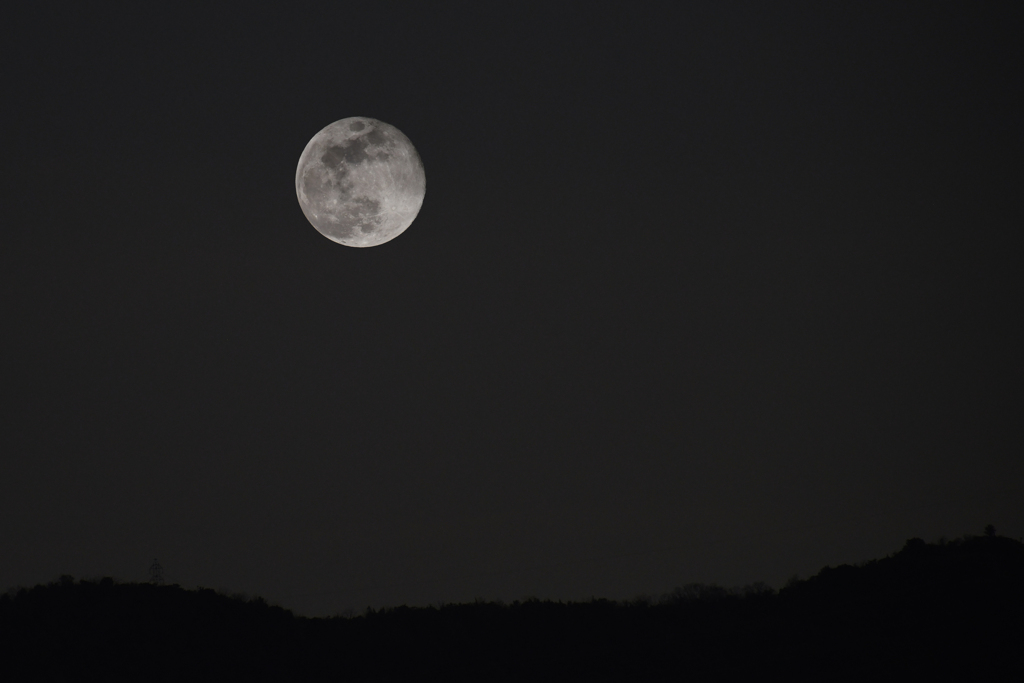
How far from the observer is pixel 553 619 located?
46812 millimetres

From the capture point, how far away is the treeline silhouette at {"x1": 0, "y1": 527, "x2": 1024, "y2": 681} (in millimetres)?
39562

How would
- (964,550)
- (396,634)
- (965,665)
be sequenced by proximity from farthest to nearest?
(964,550), (396,634), (965,665)

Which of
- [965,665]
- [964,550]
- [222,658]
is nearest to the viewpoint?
[965,665]

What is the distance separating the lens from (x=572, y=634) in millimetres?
44844

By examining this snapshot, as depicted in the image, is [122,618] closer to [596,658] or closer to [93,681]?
[93,681]

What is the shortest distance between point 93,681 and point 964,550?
39296mm

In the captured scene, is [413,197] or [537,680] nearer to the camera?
[537,680]

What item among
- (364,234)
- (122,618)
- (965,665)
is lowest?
(965,665)

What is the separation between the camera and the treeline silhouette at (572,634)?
130 feet

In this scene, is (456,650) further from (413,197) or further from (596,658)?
(413,197)

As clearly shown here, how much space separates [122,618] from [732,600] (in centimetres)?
2802

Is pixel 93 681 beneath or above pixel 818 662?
above

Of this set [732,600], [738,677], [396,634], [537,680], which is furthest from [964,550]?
[396,634]

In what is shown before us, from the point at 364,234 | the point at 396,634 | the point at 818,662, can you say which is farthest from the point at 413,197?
the point at 818,662
